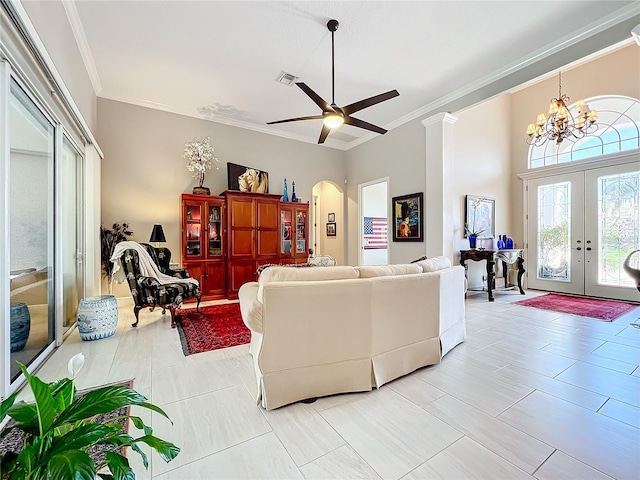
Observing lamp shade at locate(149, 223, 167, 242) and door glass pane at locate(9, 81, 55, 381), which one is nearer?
door glass pane at locate(9, 81, 55, 381)

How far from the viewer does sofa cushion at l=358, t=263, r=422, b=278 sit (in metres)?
2.21

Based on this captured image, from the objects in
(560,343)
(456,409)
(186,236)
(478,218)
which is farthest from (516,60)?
(186,236)

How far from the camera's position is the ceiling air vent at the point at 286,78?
394cm

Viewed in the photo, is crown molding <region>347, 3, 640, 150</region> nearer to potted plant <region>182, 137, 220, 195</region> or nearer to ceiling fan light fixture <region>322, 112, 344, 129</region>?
ceiling fan light fixture <region>322, 112, 344, 129</region>

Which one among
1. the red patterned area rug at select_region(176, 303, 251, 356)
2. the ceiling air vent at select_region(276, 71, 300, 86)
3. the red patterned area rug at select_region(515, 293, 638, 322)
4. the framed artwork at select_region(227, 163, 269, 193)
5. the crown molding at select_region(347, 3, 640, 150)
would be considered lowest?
the red patterned area rug at select_region(515, 293, 638, 322)

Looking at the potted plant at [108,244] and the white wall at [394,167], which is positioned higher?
the white wall at [394,167]

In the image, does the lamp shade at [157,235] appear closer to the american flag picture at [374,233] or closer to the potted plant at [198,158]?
the potted plant at [198,158]

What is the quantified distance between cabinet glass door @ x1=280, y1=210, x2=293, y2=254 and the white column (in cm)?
260

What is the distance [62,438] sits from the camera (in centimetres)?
75

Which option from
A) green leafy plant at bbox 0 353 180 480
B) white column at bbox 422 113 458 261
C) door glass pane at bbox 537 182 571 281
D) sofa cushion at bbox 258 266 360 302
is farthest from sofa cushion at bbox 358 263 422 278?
door glass pane at bbox 537 182 571 281

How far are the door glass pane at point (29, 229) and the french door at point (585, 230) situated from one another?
794 centimetres

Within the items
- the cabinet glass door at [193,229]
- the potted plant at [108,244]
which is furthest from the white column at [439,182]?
the potted plant at [108,244]

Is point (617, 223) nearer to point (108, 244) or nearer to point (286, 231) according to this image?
point (286, 231)

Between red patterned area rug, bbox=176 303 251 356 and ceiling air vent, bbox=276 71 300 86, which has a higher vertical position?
ceiling air vent, bbox=276 71 300 86
